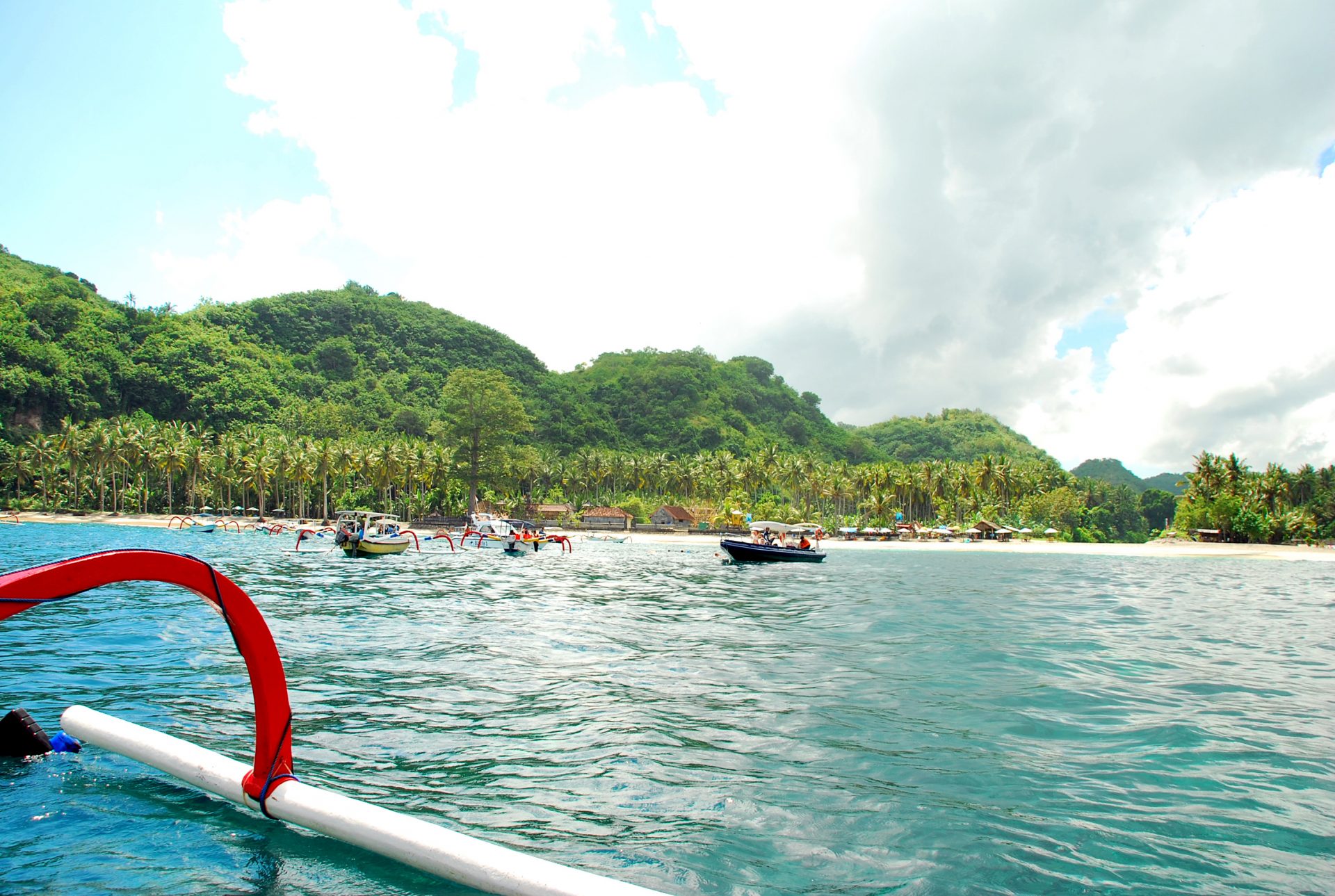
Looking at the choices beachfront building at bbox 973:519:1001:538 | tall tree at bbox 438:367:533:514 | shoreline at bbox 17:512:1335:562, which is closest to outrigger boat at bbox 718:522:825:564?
shoreline at bbox 17:512:1335:562

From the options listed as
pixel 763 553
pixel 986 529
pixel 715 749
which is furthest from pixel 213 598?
pixel 986 529

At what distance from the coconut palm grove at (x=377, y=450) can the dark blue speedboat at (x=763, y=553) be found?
53.5m

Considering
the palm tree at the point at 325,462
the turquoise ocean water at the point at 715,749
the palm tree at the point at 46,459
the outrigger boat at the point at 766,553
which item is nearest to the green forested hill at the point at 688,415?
the palm tree at the point at 325,462

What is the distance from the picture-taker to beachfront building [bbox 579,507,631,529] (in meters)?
101

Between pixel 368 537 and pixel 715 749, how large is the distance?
39.0 meters

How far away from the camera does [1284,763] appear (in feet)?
26.7

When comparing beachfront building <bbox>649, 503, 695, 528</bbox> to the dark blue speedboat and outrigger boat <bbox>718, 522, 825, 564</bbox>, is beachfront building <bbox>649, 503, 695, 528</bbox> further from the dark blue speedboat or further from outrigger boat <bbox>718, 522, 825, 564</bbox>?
the dark blue speedboat

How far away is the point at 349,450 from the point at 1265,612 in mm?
92230

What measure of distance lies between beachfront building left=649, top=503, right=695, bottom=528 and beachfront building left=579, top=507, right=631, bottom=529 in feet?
15.7

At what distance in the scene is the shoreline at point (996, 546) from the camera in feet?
238

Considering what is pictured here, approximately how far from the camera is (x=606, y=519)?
102125 mm

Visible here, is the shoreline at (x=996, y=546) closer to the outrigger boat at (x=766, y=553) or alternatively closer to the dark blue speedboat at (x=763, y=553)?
the outrigger boat at (x=766, y=553)

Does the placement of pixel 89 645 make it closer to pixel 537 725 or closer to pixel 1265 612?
pixel 537 725

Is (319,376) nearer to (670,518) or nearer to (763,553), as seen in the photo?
(670,518)
